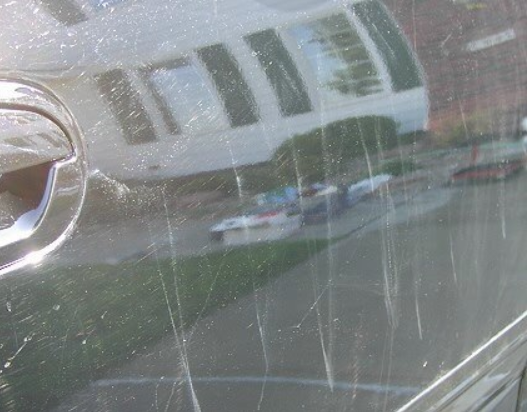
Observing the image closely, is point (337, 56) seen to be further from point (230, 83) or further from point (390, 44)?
point (230, 83)

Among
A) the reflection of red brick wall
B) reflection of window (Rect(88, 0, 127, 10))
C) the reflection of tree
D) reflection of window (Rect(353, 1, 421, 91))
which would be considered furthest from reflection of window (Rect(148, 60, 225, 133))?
the reflection of red brick wall

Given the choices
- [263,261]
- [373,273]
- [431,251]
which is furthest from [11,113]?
[431,251]

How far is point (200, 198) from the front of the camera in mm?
1558

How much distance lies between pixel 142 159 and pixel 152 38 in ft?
0.67

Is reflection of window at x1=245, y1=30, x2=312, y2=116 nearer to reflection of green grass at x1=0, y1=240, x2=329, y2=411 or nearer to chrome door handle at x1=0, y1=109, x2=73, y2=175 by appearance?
reflection of green grass at x1=0, y1=240, x2=329, y2=411

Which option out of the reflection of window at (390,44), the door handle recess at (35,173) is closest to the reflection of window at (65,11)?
the door handle recess at (35,173)

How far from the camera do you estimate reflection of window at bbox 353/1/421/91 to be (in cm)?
196

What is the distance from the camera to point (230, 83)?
162cm

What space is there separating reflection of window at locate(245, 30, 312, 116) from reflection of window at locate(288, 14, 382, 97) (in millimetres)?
58

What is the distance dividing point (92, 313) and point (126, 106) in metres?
0.33

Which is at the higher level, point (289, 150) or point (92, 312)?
point (289, 150)

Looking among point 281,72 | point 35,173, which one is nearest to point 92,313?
point 35,173

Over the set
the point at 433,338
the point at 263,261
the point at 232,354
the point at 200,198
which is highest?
the point at 200,198

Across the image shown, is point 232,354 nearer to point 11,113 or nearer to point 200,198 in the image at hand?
point 200,198
